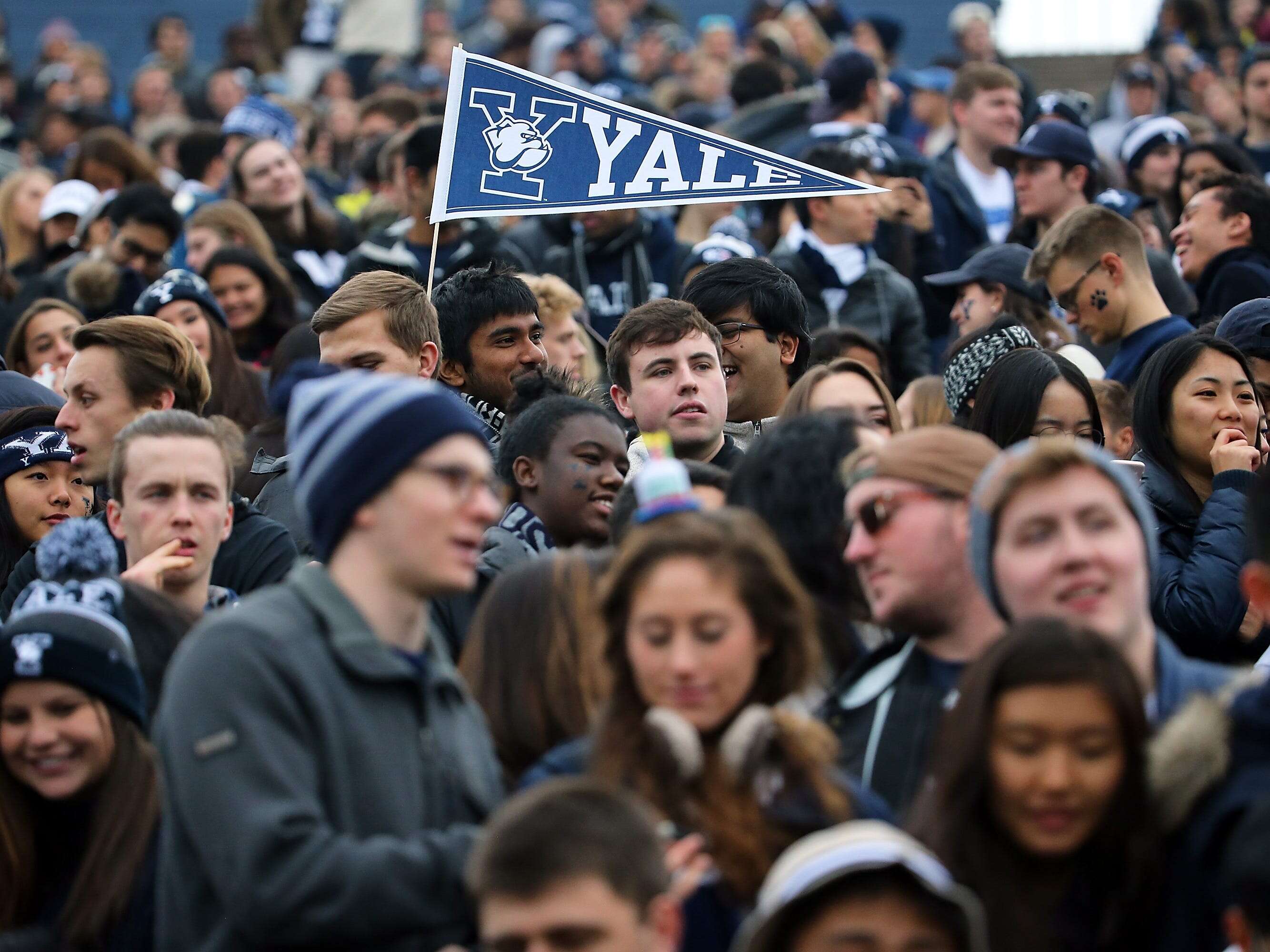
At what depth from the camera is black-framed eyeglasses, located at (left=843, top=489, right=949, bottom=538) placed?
3963mm

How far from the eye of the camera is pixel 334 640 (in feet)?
11.4

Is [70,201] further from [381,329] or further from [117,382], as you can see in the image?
[381,329]

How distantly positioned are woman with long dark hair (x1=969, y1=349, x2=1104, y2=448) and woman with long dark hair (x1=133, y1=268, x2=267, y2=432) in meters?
3.32

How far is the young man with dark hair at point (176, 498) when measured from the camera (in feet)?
17.6

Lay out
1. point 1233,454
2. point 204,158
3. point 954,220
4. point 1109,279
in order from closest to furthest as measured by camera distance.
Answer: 1. point 1233,454
2. point 1109,279
3. point 954,220
4. point 204,158

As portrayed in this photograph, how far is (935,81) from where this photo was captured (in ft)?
47.7

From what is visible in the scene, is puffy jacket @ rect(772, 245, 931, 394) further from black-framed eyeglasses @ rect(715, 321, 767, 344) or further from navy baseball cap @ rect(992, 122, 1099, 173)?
black-framed eyeglasses @ rect(715, 321, 767, 344)

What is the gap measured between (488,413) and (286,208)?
3920 millimetres

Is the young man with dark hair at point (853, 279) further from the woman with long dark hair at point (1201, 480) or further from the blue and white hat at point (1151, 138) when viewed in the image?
the woman with long dark hair at point (1201, 480)

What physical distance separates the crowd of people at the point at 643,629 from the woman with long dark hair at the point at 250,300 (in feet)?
3.01

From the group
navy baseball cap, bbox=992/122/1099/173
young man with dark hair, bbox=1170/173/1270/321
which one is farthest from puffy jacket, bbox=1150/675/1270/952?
navy baseball cap, bbox=992/122/1099/173

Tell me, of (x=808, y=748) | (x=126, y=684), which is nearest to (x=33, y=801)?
(x=126, y=684)

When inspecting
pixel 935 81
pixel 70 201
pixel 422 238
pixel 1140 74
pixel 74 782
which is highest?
pixel 935 81

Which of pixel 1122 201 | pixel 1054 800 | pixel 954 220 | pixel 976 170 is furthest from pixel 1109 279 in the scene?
pixel 1054 800
